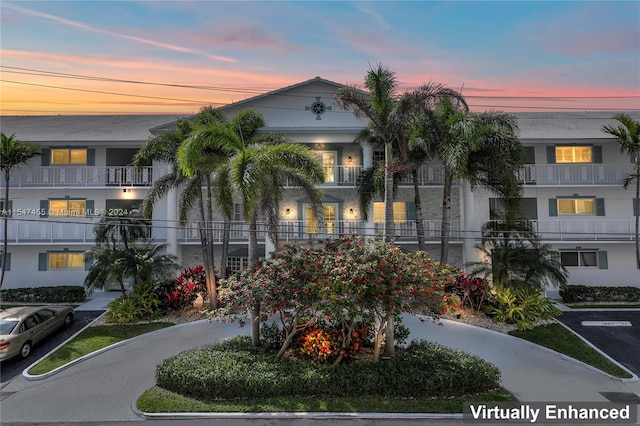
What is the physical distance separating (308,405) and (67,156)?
68.4ft

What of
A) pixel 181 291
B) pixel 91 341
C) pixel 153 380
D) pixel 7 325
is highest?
pixel 181 291

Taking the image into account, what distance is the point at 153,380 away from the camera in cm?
1089

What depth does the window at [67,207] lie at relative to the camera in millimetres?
21422

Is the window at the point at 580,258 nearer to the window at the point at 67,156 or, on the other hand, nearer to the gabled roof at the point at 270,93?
the gabled roof at the point at 270,93

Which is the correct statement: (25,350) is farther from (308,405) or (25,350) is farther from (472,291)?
(472,291)

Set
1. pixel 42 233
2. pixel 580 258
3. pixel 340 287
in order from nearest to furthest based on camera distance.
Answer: pixel 340 287 → pixel 42 233 → pixel 580 258

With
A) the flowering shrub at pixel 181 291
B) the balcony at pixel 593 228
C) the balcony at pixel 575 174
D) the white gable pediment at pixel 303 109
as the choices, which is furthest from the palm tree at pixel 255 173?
the balcony at pixel 593 228

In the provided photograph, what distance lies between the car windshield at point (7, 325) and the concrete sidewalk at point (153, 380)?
6.78 feet

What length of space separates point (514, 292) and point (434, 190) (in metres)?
8.04

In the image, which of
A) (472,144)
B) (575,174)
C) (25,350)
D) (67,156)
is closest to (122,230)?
(25,350)

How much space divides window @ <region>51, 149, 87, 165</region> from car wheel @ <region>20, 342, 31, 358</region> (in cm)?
1227

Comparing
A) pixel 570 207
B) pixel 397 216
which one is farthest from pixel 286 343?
pixel 570 207

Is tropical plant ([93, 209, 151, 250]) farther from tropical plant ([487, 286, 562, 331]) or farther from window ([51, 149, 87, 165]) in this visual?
tropical plant ([487, 286, 562, 331])

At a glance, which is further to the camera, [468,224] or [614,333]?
[468,224]
